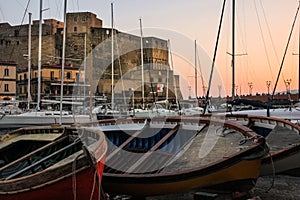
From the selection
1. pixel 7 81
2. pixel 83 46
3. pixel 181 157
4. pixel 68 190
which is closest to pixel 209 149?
pixel 181 157

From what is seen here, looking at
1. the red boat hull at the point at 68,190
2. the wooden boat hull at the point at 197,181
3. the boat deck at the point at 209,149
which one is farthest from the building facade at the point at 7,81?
the red boat hull at the point at 68,190

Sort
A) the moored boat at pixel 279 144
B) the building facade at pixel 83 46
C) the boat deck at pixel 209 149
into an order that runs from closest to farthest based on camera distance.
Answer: the boat deck at pixel 209 149 → the moored boat at pixel 279 144 → the building facade at pixel 83 46

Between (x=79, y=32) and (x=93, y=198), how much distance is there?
52.7 m

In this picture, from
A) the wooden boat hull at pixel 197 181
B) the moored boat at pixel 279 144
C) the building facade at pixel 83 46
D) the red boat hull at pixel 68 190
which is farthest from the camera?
the building facade at pixel 83 46

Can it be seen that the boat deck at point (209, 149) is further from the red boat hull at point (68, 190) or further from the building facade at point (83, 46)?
the building facade at point (83, 46)

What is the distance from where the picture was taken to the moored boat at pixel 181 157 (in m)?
4.74

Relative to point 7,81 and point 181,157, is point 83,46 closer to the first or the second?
point 7,81

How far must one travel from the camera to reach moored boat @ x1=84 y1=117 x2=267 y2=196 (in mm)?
4742

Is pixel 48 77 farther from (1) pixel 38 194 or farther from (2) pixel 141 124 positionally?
(1) pixel 38 194

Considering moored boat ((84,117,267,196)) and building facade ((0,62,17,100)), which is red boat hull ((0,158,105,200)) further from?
building facade ((0,62,17,100))

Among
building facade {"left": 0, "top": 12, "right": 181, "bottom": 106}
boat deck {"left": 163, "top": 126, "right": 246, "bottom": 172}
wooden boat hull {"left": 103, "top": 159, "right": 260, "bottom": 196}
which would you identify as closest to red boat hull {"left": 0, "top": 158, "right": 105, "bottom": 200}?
wooden boat hull {"left": 103, "top": 159, "right": 260, "bottom": 196}

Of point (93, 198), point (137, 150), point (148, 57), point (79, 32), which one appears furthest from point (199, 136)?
point (79, 32)

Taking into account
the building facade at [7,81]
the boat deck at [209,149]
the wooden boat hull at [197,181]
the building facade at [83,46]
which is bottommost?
the wooden boat hull at [197,181]

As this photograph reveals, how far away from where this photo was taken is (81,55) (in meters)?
53.7
